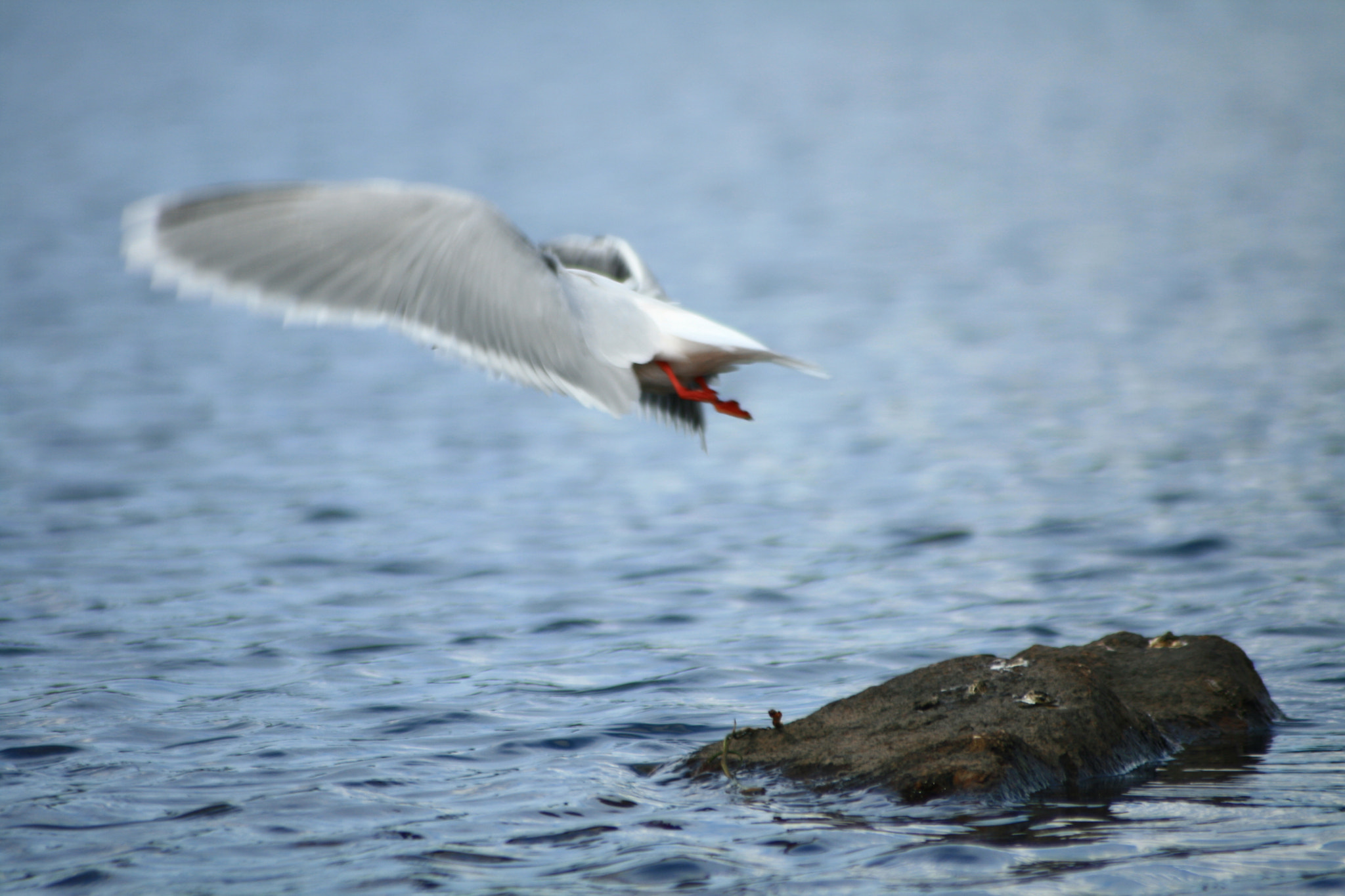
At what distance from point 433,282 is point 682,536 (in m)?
5.03

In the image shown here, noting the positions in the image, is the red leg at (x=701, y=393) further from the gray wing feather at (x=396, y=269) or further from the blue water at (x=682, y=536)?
the blue water at (x=682, y=536)

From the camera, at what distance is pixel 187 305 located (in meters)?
17.2

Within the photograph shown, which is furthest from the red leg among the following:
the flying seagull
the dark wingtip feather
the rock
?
the rock

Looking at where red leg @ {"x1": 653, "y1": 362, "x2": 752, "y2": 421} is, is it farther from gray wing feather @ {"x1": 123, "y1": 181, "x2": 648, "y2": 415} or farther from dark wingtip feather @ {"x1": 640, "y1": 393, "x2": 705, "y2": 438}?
dark wingtip feather @ {"x1": 640, "y1": 393, "x2": 705, "y2": 438}

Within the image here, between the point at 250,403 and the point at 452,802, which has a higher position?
the point at 250,403

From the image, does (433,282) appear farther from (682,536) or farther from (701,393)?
(682,536)

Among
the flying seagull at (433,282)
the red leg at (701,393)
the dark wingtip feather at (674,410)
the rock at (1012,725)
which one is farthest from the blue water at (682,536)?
the flying seagull at (433,282)

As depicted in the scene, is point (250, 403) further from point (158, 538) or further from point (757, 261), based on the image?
point (757, 261)

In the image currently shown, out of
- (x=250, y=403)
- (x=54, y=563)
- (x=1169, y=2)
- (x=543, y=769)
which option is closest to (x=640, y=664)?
(x=543, y=769)

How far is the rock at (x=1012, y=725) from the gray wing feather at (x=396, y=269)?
4.65 feet

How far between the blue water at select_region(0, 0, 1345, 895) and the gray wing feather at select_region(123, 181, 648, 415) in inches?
61.1

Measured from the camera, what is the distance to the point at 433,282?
4.31m

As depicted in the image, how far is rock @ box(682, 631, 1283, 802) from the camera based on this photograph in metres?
4.73

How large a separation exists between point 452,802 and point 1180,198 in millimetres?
18684
